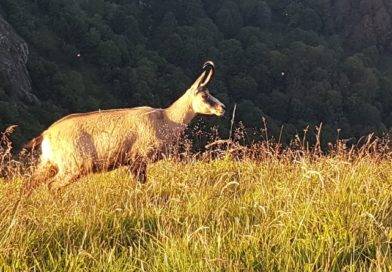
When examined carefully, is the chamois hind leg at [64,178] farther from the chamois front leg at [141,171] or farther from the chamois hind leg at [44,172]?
the chamois front leg at [141,171]

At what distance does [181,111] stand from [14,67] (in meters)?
90.8

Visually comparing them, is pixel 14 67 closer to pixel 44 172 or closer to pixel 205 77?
pixel 205 77

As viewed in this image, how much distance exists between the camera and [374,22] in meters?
166

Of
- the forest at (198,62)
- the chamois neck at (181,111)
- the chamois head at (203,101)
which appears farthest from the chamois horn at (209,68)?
the forest at (198,62)

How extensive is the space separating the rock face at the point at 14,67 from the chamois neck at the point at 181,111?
3249 inches

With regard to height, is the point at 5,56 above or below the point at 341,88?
above

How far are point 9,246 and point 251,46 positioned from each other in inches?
5544

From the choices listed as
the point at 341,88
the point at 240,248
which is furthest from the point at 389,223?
the point at 341,88

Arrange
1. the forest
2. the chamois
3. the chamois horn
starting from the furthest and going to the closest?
the forest
the chamois horn
the chamois

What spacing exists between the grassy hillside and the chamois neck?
4.36 meters

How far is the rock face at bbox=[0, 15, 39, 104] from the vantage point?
9125 cm

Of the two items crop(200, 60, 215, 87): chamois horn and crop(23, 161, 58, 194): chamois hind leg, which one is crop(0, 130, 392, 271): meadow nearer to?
crop(23, 161, 58, 194): chamois hind leg

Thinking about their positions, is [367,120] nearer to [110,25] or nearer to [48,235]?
[110,25]

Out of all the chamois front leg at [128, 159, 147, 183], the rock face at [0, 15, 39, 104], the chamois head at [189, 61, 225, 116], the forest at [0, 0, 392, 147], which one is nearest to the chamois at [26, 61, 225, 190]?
the chamois front leg at [128, 159, 147, 183]
